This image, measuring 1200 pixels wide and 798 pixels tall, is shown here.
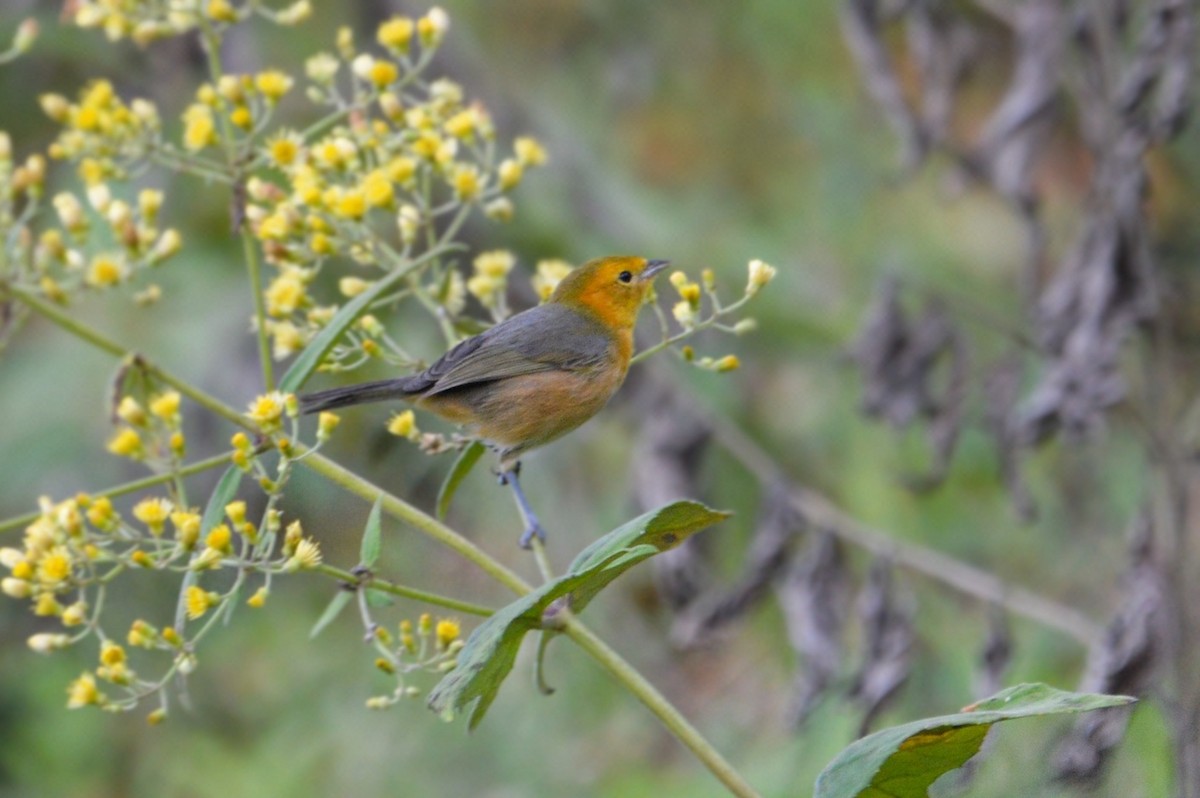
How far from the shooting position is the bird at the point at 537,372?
2686mm

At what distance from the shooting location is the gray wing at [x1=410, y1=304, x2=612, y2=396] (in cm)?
269

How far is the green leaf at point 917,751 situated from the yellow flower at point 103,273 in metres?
1.44

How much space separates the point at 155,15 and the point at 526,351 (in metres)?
1.03

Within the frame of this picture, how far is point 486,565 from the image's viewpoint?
2.02 metres

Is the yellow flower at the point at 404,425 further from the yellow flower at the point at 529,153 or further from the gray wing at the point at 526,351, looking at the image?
the yellow flower at the point at 529,153

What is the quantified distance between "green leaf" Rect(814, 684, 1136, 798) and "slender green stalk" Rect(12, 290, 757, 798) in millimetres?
146

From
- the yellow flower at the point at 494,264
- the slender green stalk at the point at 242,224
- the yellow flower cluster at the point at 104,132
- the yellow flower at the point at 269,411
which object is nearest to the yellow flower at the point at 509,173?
the yellow flower at the point at 494,264

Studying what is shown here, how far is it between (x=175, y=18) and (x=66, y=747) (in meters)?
4.16

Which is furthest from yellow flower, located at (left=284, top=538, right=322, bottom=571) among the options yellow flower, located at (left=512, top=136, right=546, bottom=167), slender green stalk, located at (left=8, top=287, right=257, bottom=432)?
yellow flower, located at (left=512, top=136, right=546, bottom=167)

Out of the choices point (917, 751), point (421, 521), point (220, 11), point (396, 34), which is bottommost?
point (917, 751)

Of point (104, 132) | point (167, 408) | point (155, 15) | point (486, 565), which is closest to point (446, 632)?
point (486, 565)

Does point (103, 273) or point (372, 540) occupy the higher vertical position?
point (103, 273)

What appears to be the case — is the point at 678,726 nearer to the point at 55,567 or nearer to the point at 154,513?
the point at 154,513

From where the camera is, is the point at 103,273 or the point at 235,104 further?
the point at 235,104
